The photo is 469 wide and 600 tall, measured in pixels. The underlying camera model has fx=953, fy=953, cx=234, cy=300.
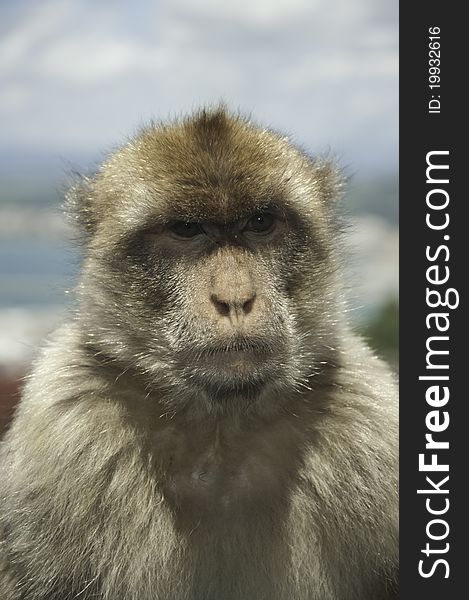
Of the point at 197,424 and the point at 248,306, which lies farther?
the point at 197,424

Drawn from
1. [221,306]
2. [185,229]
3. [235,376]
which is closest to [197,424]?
[235,376]

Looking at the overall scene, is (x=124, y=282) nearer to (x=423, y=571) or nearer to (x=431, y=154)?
(x=431, y=154)

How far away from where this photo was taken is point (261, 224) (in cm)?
352

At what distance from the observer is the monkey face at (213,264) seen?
10.7 ft

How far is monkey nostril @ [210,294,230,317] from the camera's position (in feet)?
10.5

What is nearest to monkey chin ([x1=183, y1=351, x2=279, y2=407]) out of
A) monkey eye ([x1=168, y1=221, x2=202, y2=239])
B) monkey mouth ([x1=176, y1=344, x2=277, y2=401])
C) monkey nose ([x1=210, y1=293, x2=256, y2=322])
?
monkey mouth ([x1=176, y1=344, x2=277, y2=401])

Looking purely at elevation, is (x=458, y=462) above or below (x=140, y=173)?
below

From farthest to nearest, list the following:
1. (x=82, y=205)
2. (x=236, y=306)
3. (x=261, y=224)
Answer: (x=82, y=205), (x=261, y=224), (x=236, y=306)

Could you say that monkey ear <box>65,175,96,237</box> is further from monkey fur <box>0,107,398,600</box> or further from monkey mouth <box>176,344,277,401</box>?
monkey mouth <box>176,344,277,401</box>

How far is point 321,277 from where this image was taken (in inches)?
145

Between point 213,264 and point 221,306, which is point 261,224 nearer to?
point 213,264

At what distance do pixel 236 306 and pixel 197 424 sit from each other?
63cm

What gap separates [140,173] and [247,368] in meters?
0.90

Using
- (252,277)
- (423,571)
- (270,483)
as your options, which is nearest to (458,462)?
(423,571)
